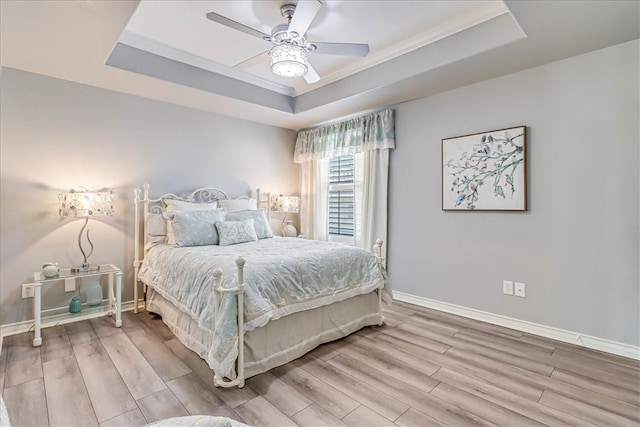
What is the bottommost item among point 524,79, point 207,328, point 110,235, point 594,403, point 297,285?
point 594,403

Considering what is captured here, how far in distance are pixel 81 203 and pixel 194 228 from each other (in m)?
0.98

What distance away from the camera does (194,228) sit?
10.8 ft

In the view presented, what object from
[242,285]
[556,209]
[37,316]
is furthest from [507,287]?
[37,316]

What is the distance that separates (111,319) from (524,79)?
15.0 ft

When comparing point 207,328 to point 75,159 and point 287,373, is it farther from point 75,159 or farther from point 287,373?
point 75,159

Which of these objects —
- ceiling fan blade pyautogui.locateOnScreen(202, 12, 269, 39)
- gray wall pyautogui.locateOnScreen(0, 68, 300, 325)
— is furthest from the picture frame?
gray wall pyautogui.locateOnScreen(0, 68, 300, 325)

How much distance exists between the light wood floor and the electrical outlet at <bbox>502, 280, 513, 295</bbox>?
16.1 inches

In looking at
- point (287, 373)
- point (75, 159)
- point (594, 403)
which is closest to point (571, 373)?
point (594, 403)

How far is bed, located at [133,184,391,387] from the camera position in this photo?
208 centimetres

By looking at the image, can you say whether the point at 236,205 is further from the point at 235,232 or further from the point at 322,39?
the point at 322,39

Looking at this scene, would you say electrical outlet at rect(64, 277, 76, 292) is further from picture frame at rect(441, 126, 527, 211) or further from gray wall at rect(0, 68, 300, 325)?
picture frame at rect(441, 126, 527, 211)

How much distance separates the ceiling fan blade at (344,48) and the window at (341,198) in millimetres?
2118

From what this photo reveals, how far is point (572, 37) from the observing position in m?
2.38

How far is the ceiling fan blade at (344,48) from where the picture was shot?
2.41 m
